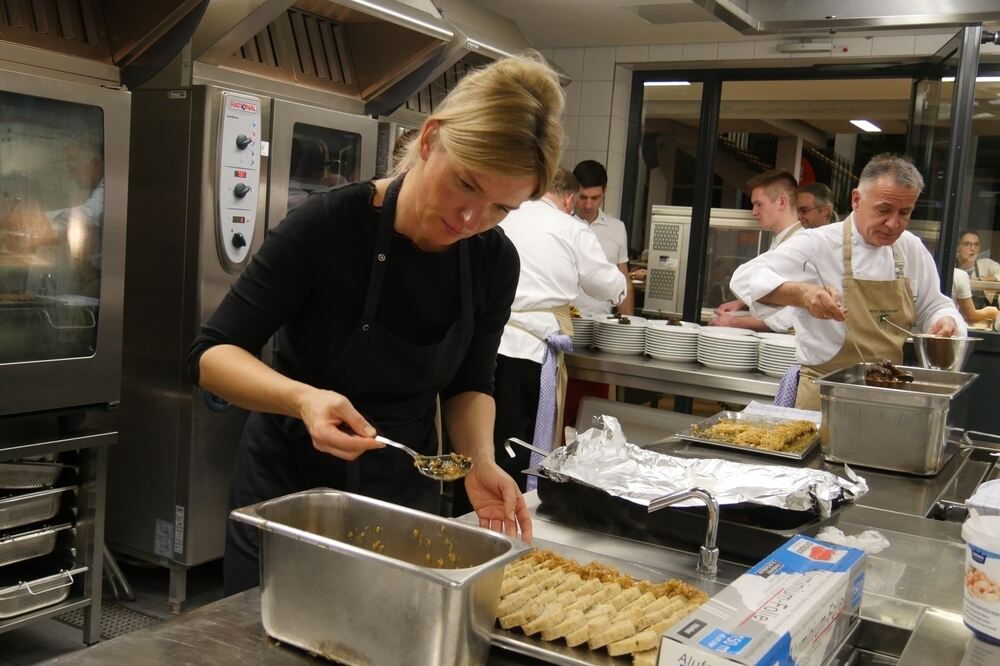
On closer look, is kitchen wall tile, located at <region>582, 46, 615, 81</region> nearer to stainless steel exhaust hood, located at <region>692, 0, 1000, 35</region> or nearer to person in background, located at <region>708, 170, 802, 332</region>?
person in background, located at <region>708, 170, 802, 332</region>

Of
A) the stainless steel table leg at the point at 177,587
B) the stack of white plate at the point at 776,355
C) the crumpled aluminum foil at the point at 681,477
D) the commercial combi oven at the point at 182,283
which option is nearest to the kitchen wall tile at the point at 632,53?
the stack of white plate at the point at 776,355

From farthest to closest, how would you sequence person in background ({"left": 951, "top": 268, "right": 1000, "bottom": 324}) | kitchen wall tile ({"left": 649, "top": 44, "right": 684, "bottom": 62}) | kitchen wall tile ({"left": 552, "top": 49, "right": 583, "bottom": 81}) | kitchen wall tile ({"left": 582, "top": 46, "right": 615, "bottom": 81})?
kitchen wall tile ({"left": 552, "top": 49, "right": 583, "bottom": 81}), kitchen wall tile ({"left": 582, "top": 46, "right": 615, "bottom": 81}), kitchen wall tile ({"left": 649, "top": 44, "right": 684, "bottom": 62}), person in background ({"left": 951, "top": 268, "right": 1000, "bottom": 324})

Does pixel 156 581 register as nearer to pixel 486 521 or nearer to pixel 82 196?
pixel 82 196

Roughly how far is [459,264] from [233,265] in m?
1.99

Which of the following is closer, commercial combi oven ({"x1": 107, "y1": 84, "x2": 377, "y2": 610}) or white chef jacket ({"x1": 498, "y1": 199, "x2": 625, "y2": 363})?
commercial combi oven ({"x1": 107, "y1": 84, "x2": 377, "y2": 610})

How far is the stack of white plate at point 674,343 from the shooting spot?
4684 millimetres

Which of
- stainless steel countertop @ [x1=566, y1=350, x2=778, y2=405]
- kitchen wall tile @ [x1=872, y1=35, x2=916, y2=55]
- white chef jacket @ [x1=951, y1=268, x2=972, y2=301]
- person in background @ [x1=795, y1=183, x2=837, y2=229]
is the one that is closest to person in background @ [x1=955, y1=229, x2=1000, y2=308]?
white chef jacket @ [x1=951, y1=268, x2=972, y2=301]

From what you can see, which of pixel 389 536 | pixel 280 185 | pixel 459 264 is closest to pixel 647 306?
pixel 280 185

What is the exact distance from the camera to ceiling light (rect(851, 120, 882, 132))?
6.55 meters

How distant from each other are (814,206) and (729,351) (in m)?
1.61

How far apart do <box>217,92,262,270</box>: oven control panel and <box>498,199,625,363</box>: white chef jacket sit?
1.31m

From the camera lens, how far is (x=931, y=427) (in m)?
2.45

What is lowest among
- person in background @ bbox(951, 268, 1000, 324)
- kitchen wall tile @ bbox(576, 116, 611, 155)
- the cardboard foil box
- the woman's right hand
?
the cardboard foil box

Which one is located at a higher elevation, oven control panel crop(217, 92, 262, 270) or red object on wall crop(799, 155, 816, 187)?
red object on wall crop(799, 155, 816, 187)
